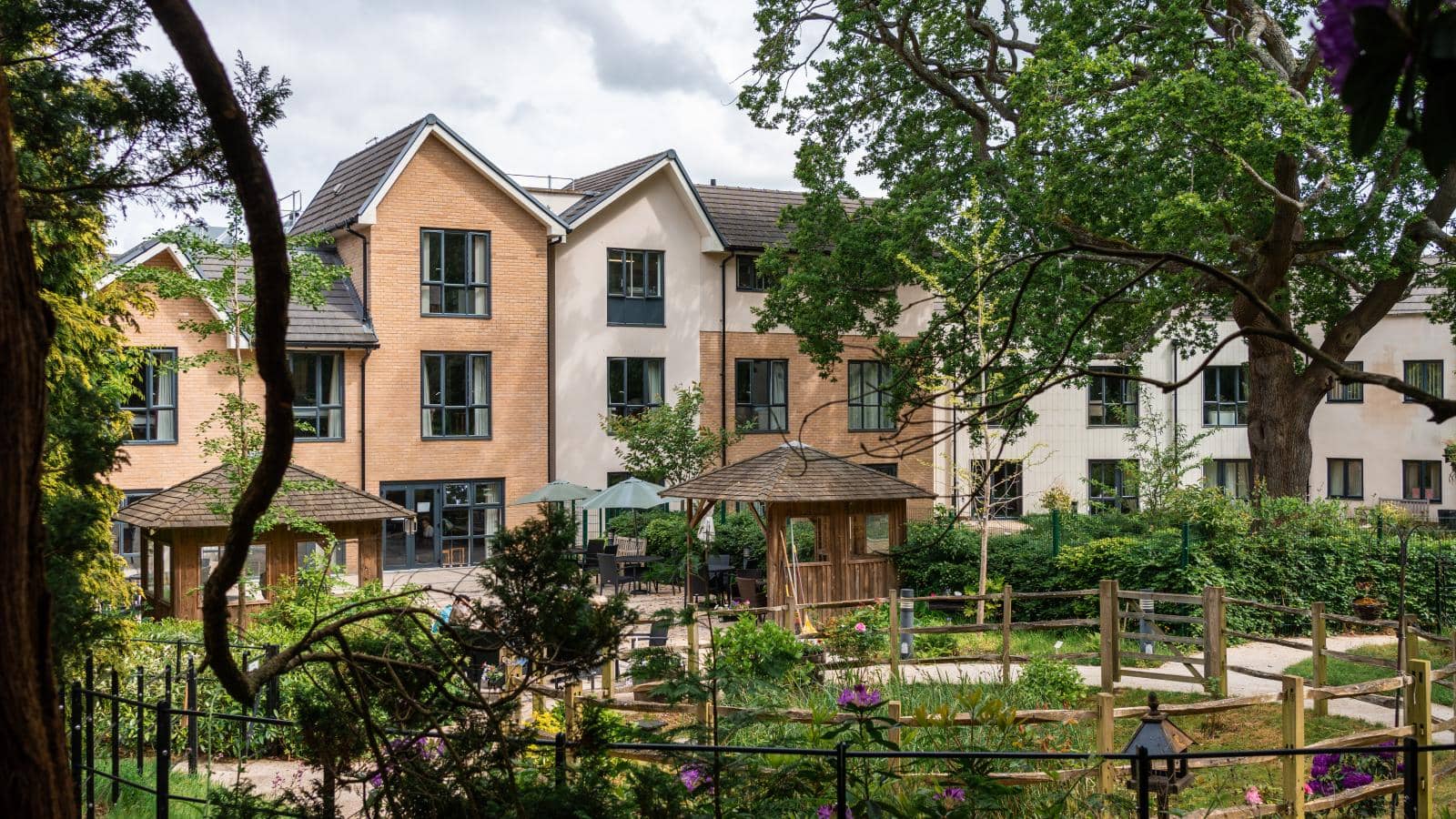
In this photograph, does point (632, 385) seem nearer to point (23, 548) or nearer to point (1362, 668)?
point (1362, 668)

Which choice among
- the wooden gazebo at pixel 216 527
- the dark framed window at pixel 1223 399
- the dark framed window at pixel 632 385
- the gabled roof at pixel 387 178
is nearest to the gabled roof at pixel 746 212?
the dark framed window at pixel 632 385

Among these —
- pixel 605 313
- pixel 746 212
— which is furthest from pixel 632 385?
pixel 746 212

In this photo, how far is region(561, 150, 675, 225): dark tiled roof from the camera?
31.1 metres

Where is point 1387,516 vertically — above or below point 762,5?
below

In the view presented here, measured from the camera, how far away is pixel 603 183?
33688 mm

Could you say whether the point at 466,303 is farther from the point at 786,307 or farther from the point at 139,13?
the point at 139,13

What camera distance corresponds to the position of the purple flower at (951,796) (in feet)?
18.3

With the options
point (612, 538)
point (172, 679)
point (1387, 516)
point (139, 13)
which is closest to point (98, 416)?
point (172, 679)

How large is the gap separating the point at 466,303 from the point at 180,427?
7.04 metres

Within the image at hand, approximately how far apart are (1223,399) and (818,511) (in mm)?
25162

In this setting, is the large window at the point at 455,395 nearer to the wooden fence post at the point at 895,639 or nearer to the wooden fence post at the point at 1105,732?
the wooden fence post at the point at 895,639

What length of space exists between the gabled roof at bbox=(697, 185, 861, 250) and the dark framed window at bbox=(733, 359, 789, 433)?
127 inches

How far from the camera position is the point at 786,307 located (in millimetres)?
27125

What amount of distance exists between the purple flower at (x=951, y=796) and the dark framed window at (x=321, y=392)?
2368 cm
